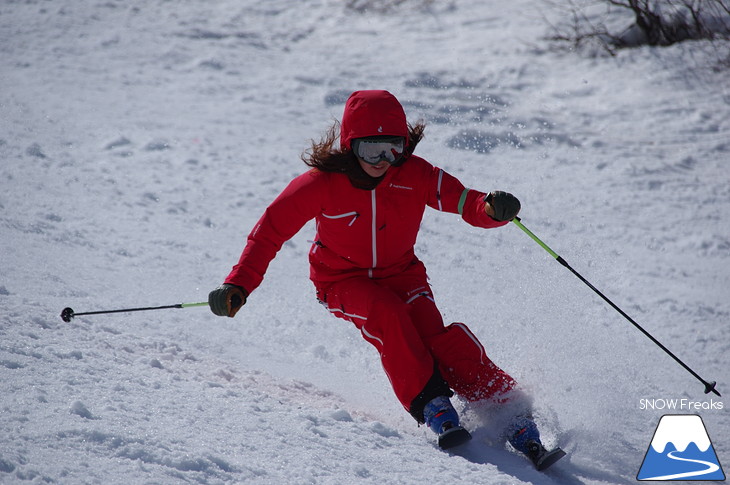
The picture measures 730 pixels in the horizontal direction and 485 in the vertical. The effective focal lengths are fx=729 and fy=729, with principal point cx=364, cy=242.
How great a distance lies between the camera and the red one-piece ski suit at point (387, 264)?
11.3 ft

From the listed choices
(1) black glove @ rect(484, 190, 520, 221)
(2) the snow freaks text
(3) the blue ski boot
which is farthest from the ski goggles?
(2) the snow freaks text

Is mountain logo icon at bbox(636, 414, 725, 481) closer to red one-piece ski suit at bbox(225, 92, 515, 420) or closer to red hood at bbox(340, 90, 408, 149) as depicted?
red one-piece ski suit at bbox(225, 92, 515, 420)

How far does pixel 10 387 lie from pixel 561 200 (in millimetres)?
5012

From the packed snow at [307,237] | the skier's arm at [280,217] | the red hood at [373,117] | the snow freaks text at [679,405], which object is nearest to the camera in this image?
the packed snow at [307,237]

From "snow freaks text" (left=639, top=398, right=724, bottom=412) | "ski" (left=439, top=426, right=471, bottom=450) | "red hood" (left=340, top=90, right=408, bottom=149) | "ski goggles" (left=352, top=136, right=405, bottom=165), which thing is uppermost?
"red hood" (left=340, top=90, right=408, bottom=149)

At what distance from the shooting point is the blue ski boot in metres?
3.21

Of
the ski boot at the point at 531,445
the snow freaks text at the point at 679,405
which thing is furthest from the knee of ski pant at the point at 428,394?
the snow freaks text at the point at 679,405

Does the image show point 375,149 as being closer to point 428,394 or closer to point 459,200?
point 459,200

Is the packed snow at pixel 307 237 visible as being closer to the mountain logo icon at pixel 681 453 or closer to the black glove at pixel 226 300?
the mountain logo icon at pixel 681 453

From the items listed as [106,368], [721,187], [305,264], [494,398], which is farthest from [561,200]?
[106,368]

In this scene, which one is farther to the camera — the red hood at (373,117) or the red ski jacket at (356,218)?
the red ski jacket at (356,218)

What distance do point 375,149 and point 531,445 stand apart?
1.56 metres

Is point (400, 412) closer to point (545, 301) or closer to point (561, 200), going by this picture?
point (545, 301)

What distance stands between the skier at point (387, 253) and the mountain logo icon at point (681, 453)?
2.26ft
